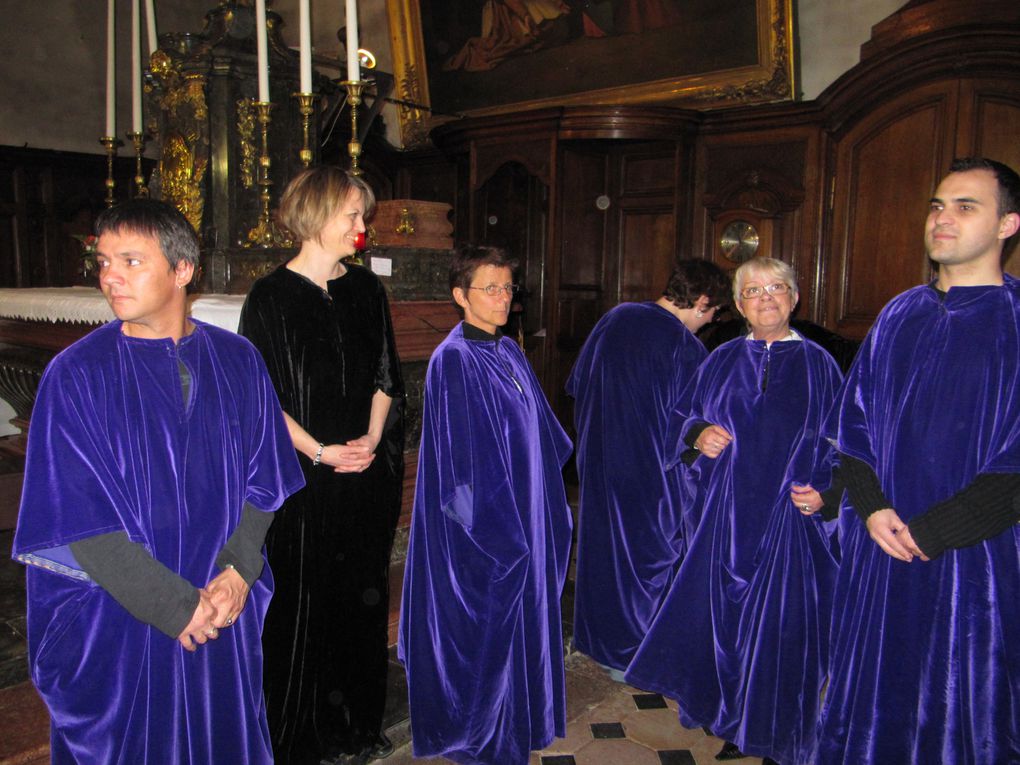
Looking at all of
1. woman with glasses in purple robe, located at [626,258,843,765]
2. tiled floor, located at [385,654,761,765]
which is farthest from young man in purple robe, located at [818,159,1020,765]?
tiled floor, located at [385,654,761,765]

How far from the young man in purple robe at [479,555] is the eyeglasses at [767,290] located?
83cm

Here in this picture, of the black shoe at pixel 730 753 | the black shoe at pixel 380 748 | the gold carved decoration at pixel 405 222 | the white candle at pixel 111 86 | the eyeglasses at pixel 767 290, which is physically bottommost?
the black shoe at pixel 730 753

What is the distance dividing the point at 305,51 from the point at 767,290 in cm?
184

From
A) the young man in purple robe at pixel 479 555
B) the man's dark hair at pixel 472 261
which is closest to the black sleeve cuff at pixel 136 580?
the young man in purple robe at pixel 479 555

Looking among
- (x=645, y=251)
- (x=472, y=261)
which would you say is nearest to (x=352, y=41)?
(x=472, y=261)

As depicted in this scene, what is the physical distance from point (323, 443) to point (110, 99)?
2508mm

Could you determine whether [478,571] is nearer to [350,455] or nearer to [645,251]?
[350,455]

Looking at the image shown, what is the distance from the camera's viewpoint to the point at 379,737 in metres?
2.49

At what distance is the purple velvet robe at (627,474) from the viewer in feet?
10.1

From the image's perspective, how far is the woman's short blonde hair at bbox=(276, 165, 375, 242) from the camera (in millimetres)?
2143

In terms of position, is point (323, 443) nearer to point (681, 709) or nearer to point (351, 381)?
point (351, 381)

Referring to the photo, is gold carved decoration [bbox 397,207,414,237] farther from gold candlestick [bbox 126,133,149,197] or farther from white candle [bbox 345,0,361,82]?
gold candlestick [bbox 126,133,149,197]

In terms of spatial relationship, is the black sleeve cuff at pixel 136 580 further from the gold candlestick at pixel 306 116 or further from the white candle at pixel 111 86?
the white candle at pixel 111 86

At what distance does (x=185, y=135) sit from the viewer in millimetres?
3656
